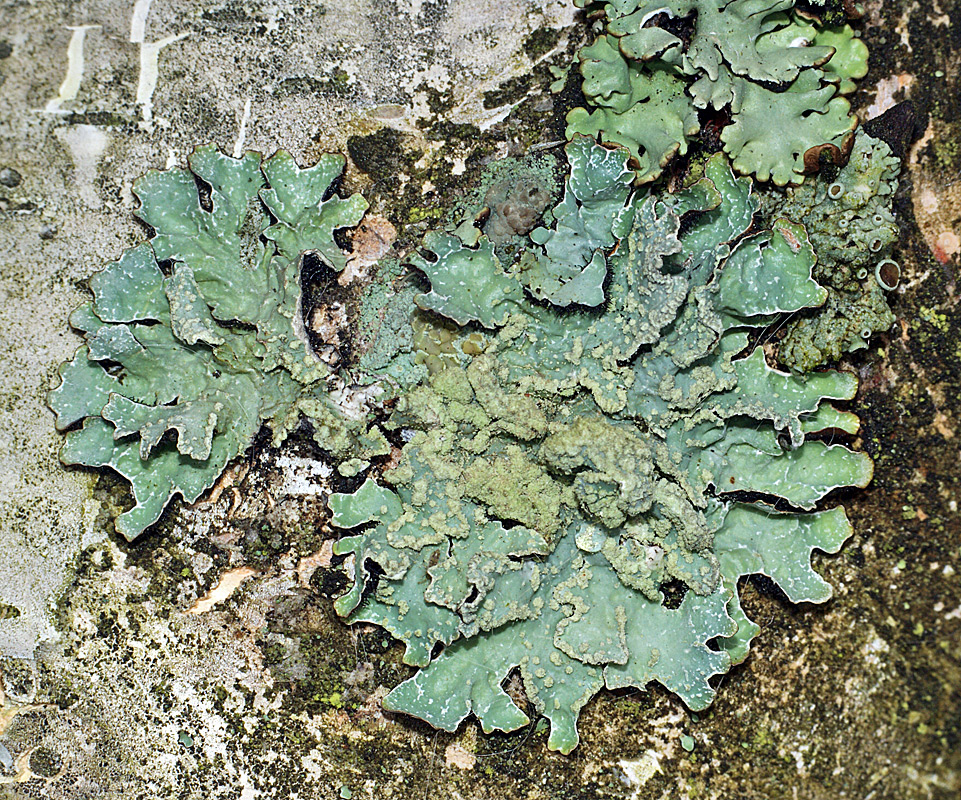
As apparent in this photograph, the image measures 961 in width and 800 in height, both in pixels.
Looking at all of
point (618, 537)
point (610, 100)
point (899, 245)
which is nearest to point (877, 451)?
point (899, 245)

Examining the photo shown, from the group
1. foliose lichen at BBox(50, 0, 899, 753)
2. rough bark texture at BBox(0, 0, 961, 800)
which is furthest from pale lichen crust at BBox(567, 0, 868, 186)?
rough bark texture at BBox(0, 0, 961, 800)

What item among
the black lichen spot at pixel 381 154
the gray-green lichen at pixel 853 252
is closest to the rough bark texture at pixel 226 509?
the black lichen spot at pixel 381 154

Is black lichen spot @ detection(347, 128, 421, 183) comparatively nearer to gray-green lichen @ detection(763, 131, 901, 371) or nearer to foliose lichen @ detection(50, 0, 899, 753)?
foliose lichen @ detection(50, 0, 899, 753)

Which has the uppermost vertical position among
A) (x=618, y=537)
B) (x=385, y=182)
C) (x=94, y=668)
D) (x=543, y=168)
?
(x=543, y=168)

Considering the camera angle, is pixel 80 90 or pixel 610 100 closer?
pixel 610 100

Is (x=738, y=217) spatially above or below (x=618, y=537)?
above

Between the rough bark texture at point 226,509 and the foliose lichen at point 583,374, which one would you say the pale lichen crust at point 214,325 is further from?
the rough bark texture at point 226,509

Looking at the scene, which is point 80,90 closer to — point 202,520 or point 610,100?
point 202,520
